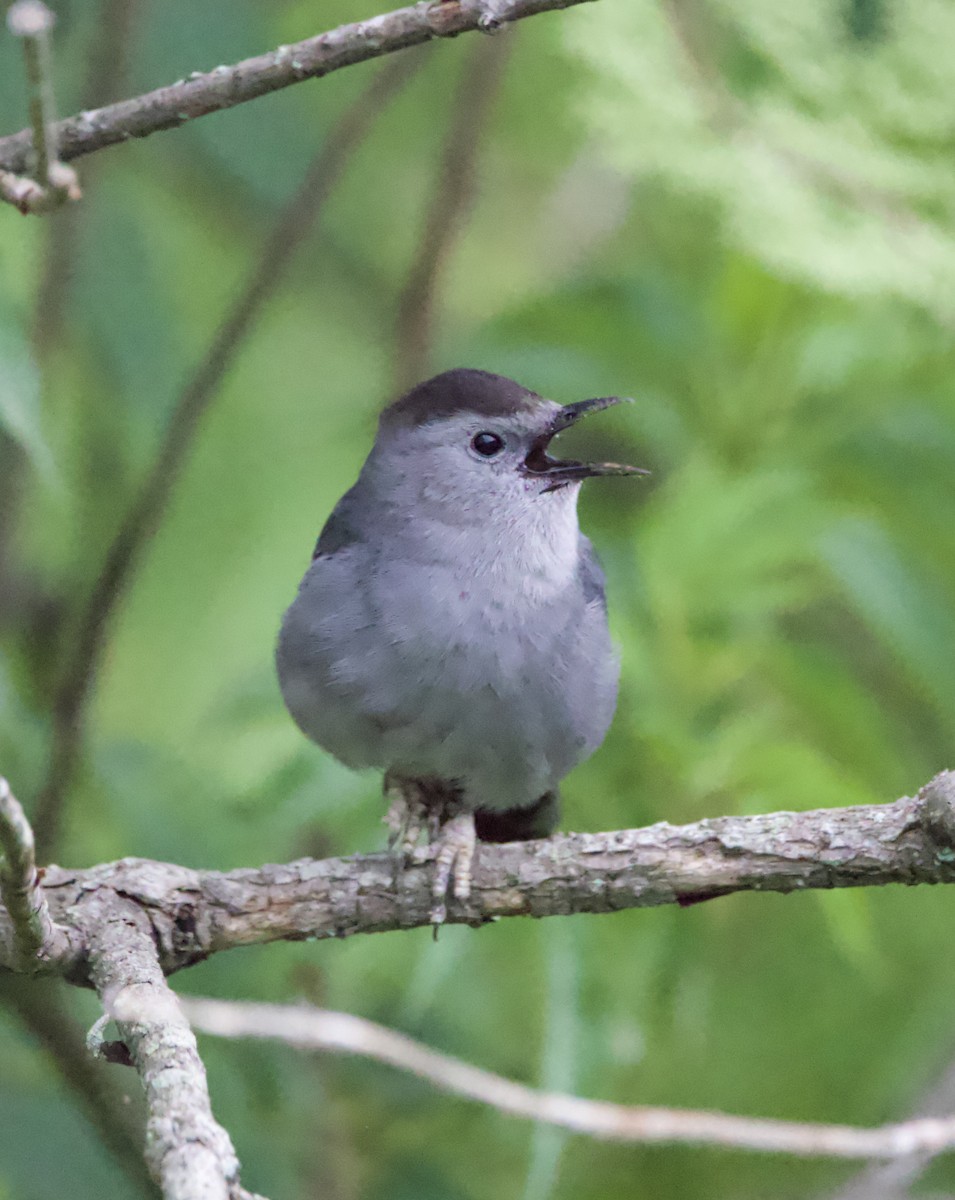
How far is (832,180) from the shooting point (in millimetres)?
3979

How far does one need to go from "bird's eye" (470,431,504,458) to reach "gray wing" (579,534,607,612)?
0.31 metres

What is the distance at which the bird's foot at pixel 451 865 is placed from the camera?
9.76 ft

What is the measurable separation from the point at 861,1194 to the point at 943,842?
1849mm

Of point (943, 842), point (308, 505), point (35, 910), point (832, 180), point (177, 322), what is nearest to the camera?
point (35, 910)

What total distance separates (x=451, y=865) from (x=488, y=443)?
3.76 feet

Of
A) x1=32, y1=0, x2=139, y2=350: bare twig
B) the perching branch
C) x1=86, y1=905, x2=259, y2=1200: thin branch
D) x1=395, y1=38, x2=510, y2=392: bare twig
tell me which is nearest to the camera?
x1=86, y1=905, x2=259, y2=1200: thin branch

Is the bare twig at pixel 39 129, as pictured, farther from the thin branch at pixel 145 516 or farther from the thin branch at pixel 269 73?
the thin branch at pixel 145 516

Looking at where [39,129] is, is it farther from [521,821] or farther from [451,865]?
[521,821]

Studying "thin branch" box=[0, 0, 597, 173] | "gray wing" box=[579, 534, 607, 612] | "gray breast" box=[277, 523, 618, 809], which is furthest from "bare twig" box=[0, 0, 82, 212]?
"gray wing" box=[579, 534, 607, 612]

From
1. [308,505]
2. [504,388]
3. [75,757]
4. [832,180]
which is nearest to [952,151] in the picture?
[832,180]

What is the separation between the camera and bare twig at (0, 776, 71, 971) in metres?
1.96

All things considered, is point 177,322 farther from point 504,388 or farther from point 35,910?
point 35,910

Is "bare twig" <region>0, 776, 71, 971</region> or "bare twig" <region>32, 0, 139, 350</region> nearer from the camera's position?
"bare twig" <region>0, 776, 71, 971</region>

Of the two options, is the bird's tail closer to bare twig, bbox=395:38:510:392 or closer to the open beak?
the open beak
